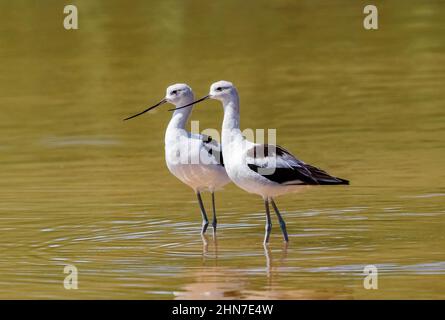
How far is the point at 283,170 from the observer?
35.1 feet

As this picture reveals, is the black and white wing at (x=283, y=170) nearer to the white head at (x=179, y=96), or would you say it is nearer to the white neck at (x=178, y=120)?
the white neck at (x=178, y=120)

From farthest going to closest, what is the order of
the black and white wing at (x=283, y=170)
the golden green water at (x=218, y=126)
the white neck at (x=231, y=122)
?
the white neck at (x=231, y=122) < the black and white wing at (x=283, y=170) < the golden green water at (x=218, y=126)

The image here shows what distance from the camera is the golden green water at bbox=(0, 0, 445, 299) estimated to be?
10055mm

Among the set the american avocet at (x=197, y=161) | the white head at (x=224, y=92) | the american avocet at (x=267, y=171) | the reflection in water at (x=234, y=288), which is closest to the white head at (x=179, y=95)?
the american avocet at (x=197, y=161)

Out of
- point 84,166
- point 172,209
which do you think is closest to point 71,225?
point 172,209

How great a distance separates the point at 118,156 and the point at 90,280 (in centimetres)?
527

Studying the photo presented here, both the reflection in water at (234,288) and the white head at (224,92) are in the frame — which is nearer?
the reflection in water at (234,288)

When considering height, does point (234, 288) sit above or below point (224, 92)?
below

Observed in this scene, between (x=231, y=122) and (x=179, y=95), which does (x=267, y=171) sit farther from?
(x=179, y=95)

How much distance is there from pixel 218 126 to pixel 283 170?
17.6 feet

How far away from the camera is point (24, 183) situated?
536 inches

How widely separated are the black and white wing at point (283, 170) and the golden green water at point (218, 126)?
51cm

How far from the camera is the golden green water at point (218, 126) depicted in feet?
33.0

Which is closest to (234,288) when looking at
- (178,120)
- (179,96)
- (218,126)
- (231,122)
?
(231,122)
